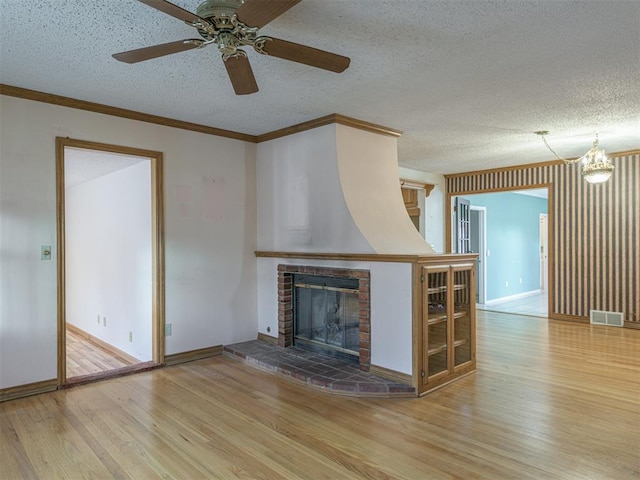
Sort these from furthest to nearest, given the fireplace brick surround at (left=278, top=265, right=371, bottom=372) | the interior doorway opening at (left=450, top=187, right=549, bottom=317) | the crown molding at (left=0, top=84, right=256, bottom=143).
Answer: the interior doorway opening at (left=450, top=187, right=549, bottom=317) → the fireplace brick surround at (left=278, top=265, right=371, bottom=372) → the crown molding at (left=0, top=84, right=256, bottom=143)

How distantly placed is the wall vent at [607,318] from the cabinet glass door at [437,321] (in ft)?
12.4

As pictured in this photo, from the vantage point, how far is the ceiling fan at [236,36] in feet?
5.94

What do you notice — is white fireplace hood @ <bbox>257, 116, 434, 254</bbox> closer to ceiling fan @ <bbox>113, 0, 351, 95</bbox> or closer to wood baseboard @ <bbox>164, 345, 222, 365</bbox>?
wood baseboard @ <bbox>164, 345, 222, 365</bbox>

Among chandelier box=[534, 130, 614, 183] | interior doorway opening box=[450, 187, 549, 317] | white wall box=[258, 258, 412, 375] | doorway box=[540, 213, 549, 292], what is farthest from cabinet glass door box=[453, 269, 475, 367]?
doorway box=[540, 213, 549, 292]

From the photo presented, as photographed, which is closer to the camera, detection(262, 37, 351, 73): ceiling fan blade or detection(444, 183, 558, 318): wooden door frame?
detection(262, 37, 351, 73): ceiling fan blade

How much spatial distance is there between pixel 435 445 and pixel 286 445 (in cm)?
93

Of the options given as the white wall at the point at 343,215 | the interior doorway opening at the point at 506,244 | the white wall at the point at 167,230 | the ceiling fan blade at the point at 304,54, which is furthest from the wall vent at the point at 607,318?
the ceiling fan blade at the point at 304,54

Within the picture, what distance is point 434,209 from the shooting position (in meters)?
7.66

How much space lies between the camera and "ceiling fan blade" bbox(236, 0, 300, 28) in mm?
1758

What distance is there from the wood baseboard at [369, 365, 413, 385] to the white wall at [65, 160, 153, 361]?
2.49 meters

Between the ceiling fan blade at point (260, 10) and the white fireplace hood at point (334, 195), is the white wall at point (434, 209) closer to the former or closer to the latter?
the white fireplace hood at point (334, 195)

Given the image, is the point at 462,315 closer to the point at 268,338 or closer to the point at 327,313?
the point at 327,313

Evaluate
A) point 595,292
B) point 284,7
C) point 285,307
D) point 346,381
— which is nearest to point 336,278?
point 285,307

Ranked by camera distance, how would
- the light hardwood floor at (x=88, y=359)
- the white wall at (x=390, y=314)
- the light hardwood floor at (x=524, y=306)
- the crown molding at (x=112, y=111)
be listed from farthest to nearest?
the light hardwood floor at (x=524, y=306)
the light hardwood floor at (x=88, y=359)
the white wall at (x=390, y=314)
the crown molding at (x=112, y=111)
